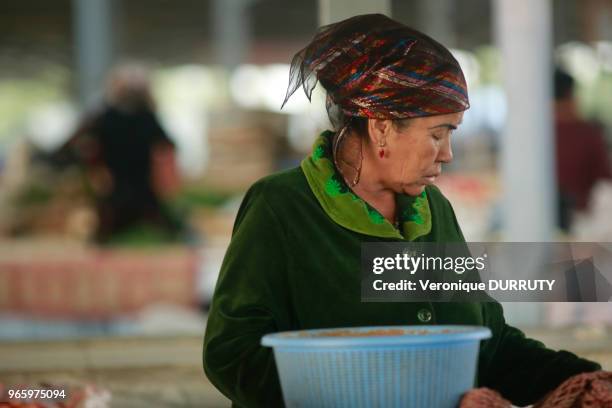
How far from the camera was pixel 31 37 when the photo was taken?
36.8 feet

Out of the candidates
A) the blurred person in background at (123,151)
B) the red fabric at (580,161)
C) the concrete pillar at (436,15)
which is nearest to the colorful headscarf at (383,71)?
the red fabric at (580,161)

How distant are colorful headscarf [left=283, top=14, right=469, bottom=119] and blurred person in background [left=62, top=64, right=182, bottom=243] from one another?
3969 millimetres

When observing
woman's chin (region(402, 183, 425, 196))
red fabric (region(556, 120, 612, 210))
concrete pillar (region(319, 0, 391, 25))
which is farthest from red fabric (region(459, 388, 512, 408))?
red fabric (region(556, 120, 612, 210))

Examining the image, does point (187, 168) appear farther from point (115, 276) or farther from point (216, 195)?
point (115, 276)

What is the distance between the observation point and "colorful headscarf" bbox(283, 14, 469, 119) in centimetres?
211

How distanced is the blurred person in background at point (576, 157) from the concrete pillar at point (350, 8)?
3092mm

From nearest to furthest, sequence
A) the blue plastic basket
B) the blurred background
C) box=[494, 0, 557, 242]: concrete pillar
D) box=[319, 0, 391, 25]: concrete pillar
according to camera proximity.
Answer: the blue plastic basket → box=[319, 0, 391, 25]: concrete pillar → box=[494, 0, 557, 242]: concrete pillar → the blurred background

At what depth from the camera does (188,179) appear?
6.66 metres

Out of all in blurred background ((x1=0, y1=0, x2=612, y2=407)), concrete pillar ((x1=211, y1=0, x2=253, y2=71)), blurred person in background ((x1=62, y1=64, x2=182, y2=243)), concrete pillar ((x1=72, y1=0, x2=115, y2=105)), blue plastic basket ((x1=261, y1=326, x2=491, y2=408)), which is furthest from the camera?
concrete pillar ((x1=211, y1=0, x2=253, y2=71))

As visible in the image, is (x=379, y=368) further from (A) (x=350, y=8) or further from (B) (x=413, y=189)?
(A) (x=350, y=8)

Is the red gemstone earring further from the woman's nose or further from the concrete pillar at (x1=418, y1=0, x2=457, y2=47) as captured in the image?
the concrete pillar at (x1=418, y1=0, x2=457, y2=47)

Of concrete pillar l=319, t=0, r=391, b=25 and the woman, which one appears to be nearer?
the woman

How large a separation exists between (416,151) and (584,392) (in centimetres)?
47

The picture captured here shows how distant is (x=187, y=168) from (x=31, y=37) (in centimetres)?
459
